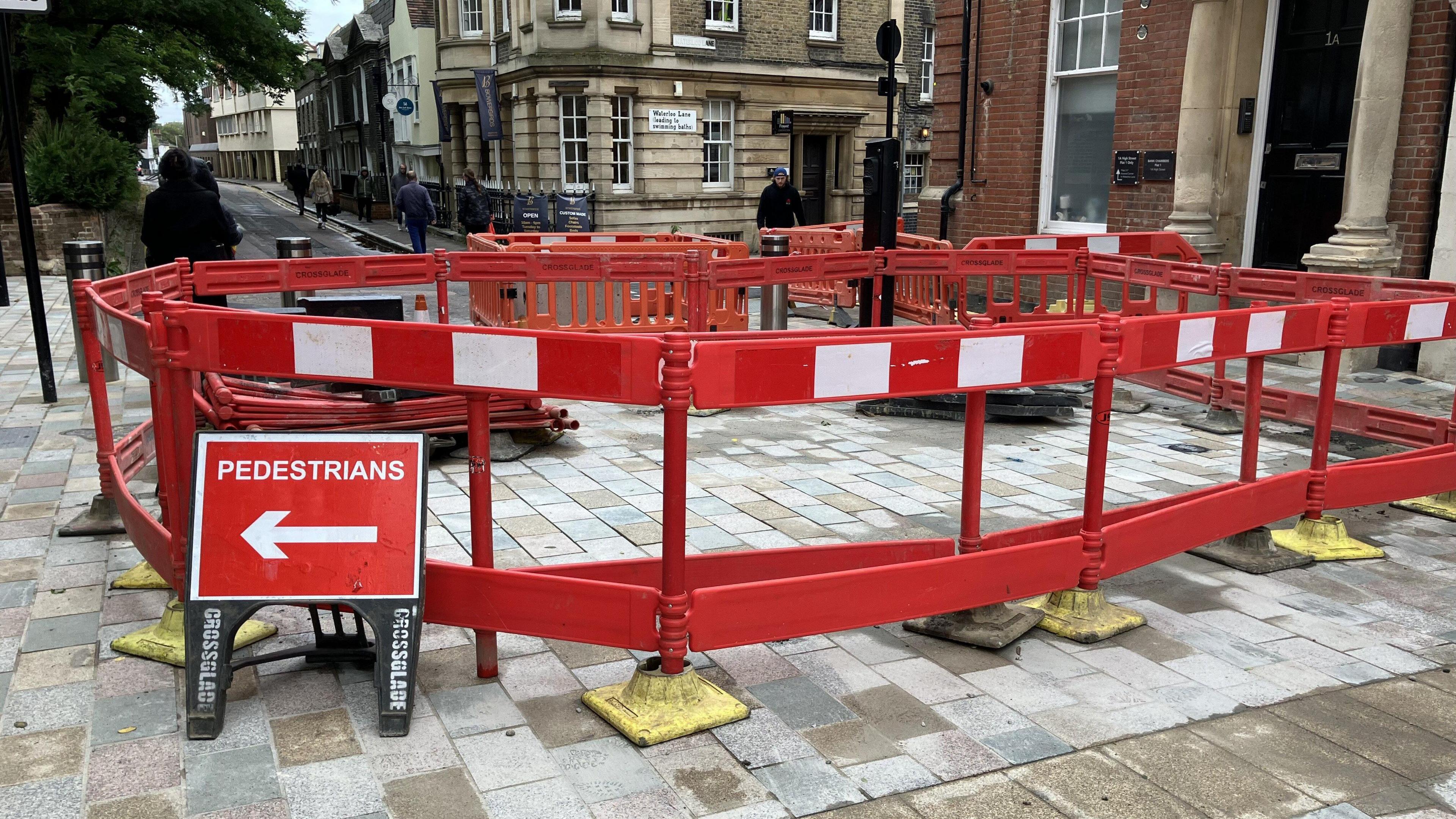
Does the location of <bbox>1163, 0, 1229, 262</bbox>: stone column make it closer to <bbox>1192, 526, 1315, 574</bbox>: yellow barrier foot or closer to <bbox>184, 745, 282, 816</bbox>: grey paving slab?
<bbox>1192, 526, 1315, 574</bbox>: yellow barrier foot

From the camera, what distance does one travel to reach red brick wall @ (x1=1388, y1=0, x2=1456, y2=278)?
9539mm

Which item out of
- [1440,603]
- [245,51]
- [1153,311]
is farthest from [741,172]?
[1440,603]

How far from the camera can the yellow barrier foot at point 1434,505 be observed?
5.98 metres

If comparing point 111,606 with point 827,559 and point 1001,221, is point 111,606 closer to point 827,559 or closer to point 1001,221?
point 827,559

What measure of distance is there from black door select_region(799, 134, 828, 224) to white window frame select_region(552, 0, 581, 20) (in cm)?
733

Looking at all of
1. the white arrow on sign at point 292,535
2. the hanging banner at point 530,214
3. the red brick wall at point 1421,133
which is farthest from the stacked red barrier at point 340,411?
the hanging banner at point 530,214

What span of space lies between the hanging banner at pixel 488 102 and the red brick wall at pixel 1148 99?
20663mm

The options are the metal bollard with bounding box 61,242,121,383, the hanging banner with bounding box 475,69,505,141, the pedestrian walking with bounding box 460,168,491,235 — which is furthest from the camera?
the hanging banner with bounding box 475,69,505,141

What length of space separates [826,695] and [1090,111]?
11.4 metres

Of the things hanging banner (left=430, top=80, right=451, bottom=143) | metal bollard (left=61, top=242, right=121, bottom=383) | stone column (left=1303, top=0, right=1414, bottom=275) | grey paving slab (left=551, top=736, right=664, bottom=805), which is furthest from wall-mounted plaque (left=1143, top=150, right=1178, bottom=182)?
hanging banner (left=430, top=80, right=451, bottom=143)

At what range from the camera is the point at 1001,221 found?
A: 1459 cm

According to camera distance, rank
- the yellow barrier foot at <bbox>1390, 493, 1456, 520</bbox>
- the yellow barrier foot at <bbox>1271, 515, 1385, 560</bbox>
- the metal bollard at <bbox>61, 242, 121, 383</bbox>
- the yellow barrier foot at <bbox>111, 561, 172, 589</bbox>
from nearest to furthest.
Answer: the yellow barrier foot at <bbox>111, 561, 172, 589</bbox>
the yellow barrier foot at <bbox>1271, 515, 1385, 560</bbox>
the yellow barrier foot at <bbox>1390, 493, 1456, 520</bbox>
the metal bollard at <bbox>61, 242, 121, 383</bbox>

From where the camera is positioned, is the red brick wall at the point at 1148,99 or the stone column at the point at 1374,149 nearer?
the stone column at the point at 1374,149

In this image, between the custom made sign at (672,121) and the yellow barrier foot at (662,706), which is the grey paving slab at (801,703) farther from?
the custom made sign at (672,121)
